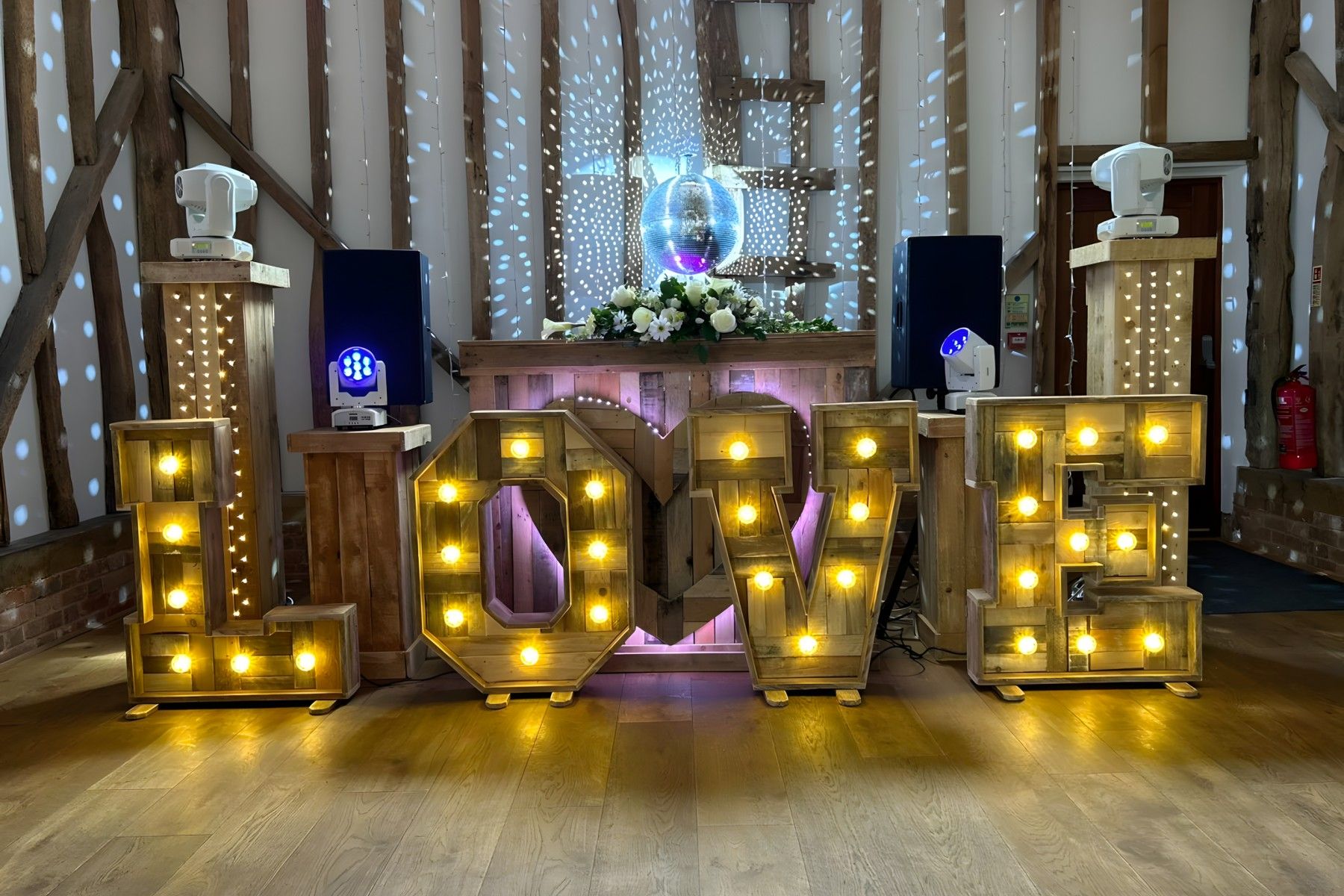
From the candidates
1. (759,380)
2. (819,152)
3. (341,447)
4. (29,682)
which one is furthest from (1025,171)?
(29,682)

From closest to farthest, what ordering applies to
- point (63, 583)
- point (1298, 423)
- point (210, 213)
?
1. point (210, 213)
2. point (63, 583)
3. point (1298, 423)

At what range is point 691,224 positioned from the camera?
3.78 metres

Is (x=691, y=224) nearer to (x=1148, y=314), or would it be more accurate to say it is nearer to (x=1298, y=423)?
(x=1148, y=314)

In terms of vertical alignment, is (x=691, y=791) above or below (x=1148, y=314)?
below

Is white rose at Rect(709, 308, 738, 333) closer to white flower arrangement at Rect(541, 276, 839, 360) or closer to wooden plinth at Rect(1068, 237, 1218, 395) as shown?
white flower arrangement at Rect(541, 276, 839, 360)

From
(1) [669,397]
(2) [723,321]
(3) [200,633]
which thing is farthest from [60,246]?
(2) [723,321]

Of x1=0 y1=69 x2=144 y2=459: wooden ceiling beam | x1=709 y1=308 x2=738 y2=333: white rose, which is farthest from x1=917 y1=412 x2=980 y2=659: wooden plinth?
x1=0 y1=69 x2=144 y2=459: wooden ceiling beam

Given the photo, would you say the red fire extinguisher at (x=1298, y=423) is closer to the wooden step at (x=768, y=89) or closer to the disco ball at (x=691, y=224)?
the wooden step at (x=768, y=89)

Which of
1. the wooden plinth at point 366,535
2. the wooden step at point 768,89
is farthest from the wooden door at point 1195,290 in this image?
the wooden plinth at point 366,535

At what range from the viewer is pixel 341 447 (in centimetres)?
313

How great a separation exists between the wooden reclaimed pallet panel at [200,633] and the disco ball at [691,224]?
69.1 inches

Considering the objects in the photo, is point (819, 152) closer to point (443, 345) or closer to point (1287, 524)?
point (443, 345)

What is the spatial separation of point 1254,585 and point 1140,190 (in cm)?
202

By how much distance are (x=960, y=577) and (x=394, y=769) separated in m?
1.96
